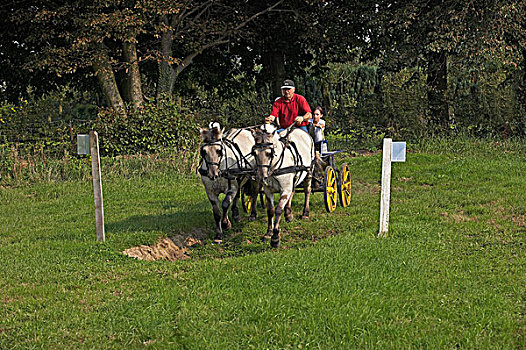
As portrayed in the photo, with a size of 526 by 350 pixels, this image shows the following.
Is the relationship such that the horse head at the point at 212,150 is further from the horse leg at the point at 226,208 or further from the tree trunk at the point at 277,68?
the tree trunk at the point at 277,68

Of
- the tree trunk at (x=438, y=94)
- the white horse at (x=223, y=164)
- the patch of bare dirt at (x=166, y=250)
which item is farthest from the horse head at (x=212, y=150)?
the tree trunk at (x=438, y=94)

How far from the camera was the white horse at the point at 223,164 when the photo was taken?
9.37 m

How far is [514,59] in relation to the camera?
20.0 metres

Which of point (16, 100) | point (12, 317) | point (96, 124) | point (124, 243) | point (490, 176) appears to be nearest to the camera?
point (12, 317)

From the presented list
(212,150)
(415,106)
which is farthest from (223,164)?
(415,106)

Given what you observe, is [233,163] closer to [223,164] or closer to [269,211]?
[223,164]

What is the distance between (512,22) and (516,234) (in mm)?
12312

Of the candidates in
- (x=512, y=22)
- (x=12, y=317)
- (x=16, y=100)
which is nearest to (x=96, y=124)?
(x=16, y=100)

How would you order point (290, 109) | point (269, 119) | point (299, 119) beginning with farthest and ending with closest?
1. point (290, 109)
2. point (269, 119)
3. point (299, 119)

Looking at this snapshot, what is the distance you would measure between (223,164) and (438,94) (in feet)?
49.0

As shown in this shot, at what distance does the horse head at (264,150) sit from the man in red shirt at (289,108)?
6.39ft

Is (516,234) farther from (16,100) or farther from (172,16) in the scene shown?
(16,100)

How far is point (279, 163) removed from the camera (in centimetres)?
951

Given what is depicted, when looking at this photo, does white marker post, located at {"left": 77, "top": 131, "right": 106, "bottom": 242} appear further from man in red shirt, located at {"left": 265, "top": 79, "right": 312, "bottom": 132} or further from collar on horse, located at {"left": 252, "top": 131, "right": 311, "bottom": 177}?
man in red shirt, located at {"left": 265, "top": 79, "right": 312, "bottom": 132}
